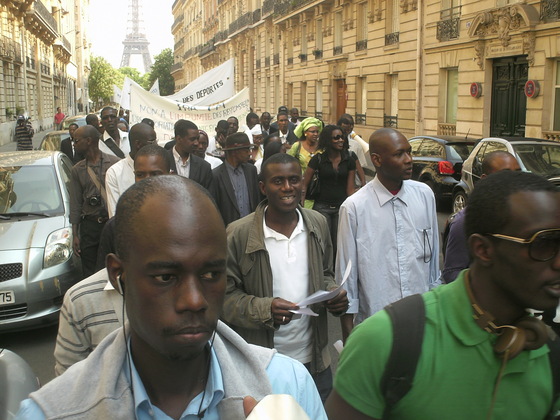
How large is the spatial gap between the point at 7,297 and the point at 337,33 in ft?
101

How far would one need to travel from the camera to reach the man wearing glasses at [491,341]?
1841mm

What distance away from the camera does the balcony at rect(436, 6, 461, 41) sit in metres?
22.8

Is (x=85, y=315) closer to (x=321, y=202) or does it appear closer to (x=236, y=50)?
(x=321, y=202)

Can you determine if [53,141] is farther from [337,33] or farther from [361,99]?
[337,33]

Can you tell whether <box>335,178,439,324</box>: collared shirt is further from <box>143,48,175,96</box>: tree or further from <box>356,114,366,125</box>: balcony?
<box>143,48,175,96</box>: tree

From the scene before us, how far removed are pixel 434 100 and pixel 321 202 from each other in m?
19.3

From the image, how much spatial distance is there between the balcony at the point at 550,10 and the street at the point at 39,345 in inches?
576

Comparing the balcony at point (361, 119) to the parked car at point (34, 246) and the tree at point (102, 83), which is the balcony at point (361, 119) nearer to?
the parked car at point (34, 246)

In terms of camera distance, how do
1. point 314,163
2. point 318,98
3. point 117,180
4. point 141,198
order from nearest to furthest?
point 141,198 < point 117,180 < point 314,163 < point 318,98

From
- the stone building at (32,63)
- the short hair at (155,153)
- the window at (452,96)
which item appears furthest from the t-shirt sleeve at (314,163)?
the stone building at (32,63)

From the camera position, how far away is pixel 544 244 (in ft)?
6.18

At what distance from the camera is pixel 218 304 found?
145 cm

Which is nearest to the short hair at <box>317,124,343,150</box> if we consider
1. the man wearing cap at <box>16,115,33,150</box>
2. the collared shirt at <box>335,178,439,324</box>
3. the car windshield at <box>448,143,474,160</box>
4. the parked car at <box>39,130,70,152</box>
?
the collared shirt at <box>335,178,439,324</box>

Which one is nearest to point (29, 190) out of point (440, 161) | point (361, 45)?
point (440, 161)
